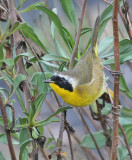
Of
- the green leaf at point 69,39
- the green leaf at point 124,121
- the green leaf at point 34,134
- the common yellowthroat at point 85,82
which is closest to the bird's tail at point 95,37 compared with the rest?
the common yellowthroat at point 85,82

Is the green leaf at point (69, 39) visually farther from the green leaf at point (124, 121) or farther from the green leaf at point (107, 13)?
the green leaf at point (124, 121)

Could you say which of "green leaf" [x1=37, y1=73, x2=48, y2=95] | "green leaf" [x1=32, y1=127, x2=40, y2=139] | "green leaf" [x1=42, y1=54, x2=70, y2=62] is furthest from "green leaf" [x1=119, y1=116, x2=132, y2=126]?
"green leaf" [x1=32, y1=127, x2=40, y2=139]

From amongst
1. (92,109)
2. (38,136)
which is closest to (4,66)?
(38,136)

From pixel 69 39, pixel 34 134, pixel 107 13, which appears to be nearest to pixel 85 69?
pixel 69 39

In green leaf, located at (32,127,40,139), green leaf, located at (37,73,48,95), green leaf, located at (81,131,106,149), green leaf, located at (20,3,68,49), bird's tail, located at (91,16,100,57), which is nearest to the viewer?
green leaf, located at (32,127,40,139)

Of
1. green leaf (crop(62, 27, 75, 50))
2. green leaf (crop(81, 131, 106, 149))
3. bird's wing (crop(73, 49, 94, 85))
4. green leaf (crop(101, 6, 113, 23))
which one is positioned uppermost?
green leaf (crop(101, 6, 113, 23))

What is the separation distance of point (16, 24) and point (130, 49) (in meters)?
0.62

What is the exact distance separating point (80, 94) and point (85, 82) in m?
0.09

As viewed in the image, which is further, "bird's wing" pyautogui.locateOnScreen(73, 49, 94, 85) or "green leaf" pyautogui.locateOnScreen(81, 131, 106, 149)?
"green leaf" pyautogui.locateOnScreen(81, 131, 106, 149)

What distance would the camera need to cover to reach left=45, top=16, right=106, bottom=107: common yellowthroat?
1450mm

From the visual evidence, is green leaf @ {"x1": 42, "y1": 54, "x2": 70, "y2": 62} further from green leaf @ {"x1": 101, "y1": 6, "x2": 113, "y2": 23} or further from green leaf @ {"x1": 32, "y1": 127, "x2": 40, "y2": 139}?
green leaf @ {"x1": 32, "y1": 127, "x2": 40, "y2": 139}

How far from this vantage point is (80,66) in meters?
1.52

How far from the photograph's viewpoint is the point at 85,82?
5.12 feet

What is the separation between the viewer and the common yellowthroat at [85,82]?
4.76 feet
